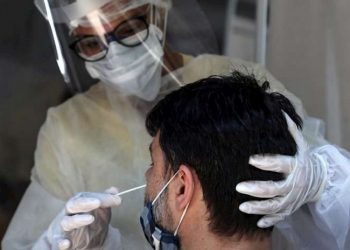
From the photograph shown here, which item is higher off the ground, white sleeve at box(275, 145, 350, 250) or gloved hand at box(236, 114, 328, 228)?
gloved hand at box(236, 114, 328, 228)

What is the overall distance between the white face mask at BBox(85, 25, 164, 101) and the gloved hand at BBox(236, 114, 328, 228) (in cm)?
58

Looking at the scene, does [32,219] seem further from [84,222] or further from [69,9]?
[69,9]

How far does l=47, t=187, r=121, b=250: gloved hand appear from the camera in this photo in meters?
1.31

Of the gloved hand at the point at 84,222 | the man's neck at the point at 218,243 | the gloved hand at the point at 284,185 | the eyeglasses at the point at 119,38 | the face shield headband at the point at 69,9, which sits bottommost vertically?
the gloved hand at the point at 84,222

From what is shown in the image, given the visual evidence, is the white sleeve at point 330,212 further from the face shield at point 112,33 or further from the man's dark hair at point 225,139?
the face shield at point 112,33

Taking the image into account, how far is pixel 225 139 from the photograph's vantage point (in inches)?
43.5

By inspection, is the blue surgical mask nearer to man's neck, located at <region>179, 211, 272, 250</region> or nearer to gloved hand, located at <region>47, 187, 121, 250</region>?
man's neck, located at <region>179, 211, 272, 250</region>

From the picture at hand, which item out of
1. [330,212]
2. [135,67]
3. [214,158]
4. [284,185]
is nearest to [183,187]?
[214,158]

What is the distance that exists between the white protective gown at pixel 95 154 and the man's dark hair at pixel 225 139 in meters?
0.44

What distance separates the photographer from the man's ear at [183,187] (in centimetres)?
113

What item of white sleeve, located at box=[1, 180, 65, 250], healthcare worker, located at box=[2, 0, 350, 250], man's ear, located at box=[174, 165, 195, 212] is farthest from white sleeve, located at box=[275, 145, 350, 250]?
white sleeve, located at box=[1, 180, 65, 250]

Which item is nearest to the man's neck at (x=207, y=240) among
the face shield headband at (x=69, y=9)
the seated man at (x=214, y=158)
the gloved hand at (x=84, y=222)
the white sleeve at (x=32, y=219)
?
the seated man at (x=214, y=158)

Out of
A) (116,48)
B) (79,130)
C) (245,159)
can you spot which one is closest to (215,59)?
(116,48)

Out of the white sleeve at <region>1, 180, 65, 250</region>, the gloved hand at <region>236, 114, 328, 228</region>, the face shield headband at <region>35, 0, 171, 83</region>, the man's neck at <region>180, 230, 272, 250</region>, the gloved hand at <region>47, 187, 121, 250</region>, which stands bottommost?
the white sleeve at <region>1, 180, 65, 250</region>
